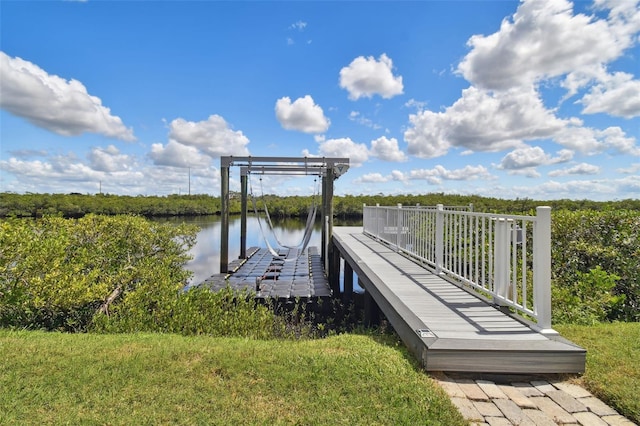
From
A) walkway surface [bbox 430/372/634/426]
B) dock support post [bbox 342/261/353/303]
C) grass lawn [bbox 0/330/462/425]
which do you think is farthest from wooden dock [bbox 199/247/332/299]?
walkway surface [bbox 430/372/634/426]

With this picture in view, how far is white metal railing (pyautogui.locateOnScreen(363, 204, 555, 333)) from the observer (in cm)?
249

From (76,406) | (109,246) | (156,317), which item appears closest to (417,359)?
(76,406)

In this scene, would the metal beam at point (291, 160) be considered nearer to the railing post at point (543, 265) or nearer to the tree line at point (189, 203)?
the railing post at point (543, 265)

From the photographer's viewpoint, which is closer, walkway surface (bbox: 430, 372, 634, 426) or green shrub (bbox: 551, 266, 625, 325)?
walkway surface (bbox: 430, 372, 634, 426)

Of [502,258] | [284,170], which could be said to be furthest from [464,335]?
[284,170]

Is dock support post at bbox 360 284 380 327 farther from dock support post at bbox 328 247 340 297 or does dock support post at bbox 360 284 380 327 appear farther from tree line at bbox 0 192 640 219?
tree line at bbox 0 192 640 219

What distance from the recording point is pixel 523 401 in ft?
6.18

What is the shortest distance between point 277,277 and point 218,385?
5.57 meters

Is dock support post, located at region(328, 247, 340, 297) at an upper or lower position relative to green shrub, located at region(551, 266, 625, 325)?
lower

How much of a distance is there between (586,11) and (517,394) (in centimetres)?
826

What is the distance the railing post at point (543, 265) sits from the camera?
2428 millimetres

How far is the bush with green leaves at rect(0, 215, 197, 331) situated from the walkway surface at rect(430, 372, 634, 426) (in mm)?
3551

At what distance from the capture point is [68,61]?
8.65 m

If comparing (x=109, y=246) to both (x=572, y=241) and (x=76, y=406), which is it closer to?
(x=76, y=406)
